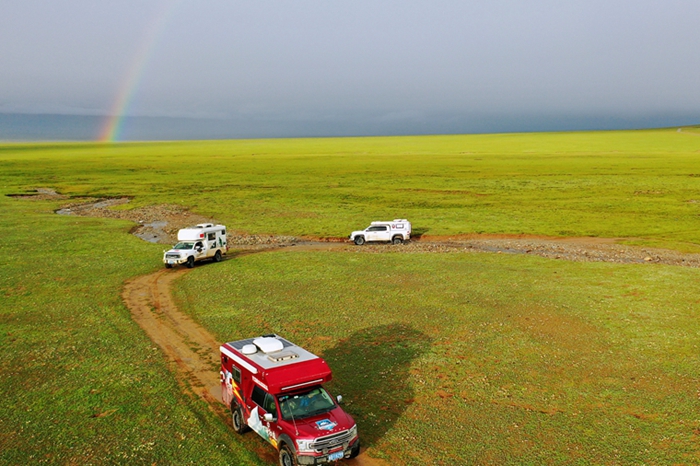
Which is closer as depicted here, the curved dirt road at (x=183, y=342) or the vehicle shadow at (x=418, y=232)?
the curved dirt road at (x=183, y=342)

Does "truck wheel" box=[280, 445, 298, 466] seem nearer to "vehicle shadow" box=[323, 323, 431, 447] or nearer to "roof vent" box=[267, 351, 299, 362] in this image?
"roof vent" box=[267, 351, 299, 362]

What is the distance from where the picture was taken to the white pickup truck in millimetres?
54156

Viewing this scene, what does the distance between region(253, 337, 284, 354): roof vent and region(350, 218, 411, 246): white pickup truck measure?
122ft

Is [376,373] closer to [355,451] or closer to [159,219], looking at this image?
[355,451]

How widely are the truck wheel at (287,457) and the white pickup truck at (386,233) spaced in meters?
39.5

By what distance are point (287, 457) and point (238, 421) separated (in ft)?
9.86

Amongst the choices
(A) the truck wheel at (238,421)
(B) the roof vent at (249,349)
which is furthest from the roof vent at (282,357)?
(A) the truck wheel at (238,421)

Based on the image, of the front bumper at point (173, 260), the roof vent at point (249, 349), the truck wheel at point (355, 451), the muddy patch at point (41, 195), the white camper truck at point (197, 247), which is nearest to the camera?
the truck wheel at point (355, 451)

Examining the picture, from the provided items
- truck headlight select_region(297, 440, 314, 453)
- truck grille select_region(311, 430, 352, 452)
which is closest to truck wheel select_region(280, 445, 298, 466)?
truck headlight select_region(297, 440, 314, 453)

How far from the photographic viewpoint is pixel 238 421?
1744 cm

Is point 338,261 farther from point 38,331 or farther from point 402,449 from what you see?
point 402,449

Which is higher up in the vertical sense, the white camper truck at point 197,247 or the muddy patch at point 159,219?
the white camper truck at point 197,247

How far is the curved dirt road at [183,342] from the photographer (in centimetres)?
1905

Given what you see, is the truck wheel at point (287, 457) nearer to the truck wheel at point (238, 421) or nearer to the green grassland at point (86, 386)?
the green grassland at point (86, 386)
